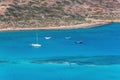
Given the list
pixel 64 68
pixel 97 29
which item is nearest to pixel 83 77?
pixel 64 68

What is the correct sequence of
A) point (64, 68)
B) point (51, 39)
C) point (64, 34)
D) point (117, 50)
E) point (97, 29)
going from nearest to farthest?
point (64, 68) < point (117, 50) < point (51, 39) < point (64, 34) < point (97, 29)

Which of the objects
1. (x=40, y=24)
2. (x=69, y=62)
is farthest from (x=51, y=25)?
(x=69, y=62)

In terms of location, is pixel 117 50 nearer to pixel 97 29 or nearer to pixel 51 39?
pixel 51 39

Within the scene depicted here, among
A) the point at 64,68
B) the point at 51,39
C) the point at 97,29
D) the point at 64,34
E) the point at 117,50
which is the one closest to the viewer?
the point at 64,68

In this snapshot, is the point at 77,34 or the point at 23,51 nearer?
the point at 23,51

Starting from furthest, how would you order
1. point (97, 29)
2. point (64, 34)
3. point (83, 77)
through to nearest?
1. point (97, 29)
2. point (64, 34)
3. point (83, 77)

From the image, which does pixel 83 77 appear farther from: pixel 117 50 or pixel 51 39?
pixel 51 39
